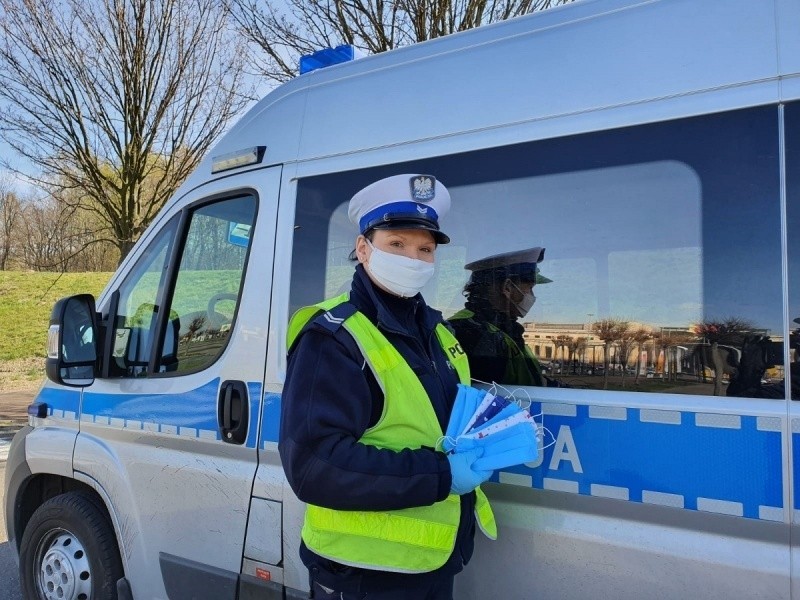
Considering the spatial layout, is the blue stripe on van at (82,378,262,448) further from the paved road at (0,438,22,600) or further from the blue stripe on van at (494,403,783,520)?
the paved road at (0,438,22,600)

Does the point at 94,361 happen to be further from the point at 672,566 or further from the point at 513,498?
the point at 672,566

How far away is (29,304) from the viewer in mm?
16906

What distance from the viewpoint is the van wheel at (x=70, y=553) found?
275 centimetres

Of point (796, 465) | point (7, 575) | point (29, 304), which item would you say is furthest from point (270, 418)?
point (29, 304)

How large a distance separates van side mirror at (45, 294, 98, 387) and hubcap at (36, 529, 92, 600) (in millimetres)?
789

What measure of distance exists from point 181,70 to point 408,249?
8.58 metres

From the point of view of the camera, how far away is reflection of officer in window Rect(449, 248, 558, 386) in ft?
6.19

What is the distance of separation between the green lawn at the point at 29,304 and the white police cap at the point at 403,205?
1411 centimetres

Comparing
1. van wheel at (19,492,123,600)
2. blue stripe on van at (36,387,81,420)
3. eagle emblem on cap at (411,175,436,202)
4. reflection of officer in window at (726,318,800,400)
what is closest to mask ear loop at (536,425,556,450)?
reflection of officer in window at (726,318,800,400)

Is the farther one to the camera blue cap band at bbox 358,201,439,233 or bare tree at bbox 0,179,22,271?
bare tree at bbox 0,179,22,271

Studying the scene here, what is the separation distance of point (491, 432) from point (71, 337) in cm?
201

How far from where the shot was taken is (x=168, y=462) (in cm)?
252

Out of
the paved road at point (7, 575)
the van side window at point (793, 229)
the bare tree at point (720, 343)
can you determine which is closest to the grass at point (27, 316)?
the paved road at point (7, 575)

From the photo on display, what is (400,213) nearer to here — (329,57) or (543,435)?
(543,435)
